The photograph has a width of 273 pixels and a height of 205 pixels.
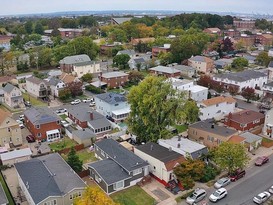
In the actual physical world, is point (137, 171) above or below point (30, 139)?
above

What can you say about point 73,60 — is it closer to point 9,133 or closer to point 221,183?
point 9,133

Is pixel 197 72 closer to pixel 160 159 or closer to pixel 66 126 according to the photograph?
pixel 66 126

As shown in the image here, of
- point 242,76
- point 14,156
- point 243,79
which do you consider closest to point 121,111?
point 14,156

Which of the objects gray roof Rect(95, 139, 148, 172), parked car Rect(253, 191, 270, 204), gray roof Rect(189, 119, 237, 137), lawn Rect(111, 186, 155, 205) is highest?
gray roof Rect(189, 119, 237, 137)

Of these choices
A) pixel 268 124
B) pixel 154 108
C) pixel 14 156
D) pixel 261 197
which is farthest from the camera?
pixel 268 124

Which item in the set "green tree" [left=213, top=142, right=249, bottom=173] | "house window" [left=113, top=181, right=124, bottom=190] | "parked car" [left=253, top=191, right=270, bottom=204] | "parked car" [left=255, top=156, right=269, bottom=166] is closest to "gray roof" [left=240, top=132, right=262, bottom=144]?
"parked car" [left=255, top=156, right=269, bottom=166]

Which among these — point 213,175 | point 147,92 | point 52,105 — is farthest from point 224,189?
point 52,105

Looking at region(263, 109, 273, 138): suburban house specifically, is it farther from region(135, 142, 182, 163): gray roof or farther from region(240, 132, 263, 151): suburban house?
region(135, 142, 182, 163): gray roof

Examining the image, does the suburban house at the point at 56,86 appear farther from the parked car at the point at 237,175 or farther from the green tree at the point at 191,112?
the parked car at the point at 237,175
